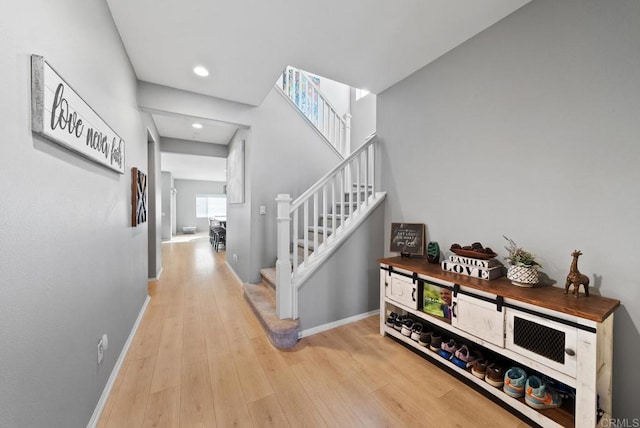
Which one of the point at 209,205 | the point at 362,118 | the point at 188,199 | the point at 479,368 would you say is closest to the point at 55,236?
the point at 479,368

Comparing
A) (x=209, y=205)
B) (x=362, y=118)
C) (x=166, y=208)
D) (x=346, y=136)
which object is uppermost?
(x=362, y=118)

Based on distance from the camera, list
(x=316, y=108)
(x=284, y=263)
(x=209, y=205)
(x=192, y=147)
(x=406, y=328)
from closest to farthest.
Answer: (x=406, y=328) < (x=284, y=263) < (x=316, y=108) < (x=192, y=147) < (x=209, y=205)

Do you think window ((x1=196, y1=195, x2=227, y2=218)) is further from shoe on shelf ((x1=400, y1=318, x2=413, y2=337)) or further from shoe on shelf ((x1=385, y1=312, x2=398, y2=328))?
shoe on shelf ((x1=400, y1=318, x2=413, y2=337))

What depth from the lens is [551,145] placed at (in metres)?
1.51

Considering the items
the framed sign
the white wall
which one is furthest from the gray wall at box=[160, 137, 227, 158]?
the framed sign

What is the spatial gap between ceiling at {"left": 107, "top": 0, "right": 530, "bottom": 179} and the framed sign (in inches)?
60.3

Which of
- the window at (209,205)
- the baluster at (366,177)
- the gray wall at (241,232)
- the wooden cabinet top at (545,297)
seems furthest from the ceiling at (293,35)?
the window at (209,205)

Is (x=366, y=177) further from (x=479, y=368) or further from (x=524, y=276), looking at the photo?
(x=479, y=368)

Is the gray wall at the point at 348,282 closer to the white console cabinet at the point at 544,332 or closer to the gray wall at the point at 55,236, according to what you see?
the white console cabinet at the point at 544,332

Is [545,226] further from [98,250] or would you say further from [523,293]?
[98,250]

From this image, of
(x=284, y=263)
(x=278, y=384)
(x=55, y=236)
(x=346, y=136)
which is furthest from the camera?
(x=346, y=136)

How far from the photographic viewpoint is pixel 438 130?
2.18 metres

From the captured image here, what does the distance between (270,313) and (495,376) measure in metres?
1.79

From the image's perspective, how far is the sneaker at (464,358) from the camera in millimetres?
1642
